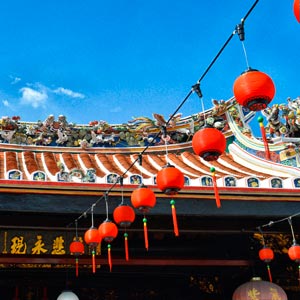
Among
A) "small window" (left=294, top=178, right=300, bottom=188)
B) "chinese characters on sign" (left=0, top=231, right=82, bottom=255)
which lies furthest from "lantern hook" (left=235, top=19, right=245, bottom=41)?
"chinese characters on sign" (left=0, top=231, right=82, bottom=255)

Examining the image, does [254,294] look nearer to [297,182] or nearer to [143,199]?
[297,182]

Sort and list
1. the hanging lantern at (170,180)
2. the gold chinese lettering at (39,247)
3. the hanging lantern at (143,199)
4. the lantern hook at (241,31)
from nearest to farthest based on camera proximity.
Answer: the lantern hook at (241,31) < the hanging lantern at (170,180) < the hanging lantern at (143,199) < the gold chinese lettering at (39,247)

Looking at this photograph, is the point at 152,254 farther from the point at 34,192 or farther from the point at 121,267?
the point at 34,192

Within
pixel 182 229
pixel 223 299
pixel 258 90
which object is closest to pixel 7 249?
pixel 182 229

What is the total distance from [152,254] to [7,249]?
2675mm

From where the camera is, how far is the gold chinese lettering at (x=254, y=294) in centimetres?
876

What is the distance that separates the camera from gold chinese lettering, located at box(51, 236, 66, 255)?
834 centimetres

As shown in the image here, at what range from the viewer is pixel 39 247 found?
8281 mm

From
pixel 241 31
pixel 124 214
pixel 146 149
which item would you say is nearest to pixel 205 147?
pixel 241 31

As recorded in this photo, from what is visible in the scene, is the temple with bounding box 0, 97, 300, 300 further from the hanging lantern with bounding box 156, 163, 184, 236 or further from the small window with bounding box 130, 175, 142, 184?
the hanging lantern with bounding box 156, 163, 184, 236

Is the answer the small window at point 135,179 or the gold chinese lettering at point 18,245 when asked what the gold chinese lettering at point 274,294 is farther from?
Answer: the gold chinese lettering at point 18,245

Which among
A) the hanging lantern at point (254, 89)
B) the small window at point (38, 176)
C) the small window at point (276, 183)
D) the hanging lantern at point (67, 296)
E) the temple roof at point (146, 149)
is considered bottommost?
the hanging lantern at point (67, 296)

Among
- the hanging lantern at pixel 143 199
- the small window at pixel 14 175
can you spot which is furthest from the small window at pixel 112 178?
the small window at pixel 14 175

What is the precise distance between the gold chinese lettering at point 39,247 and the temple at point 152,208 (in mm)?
17
